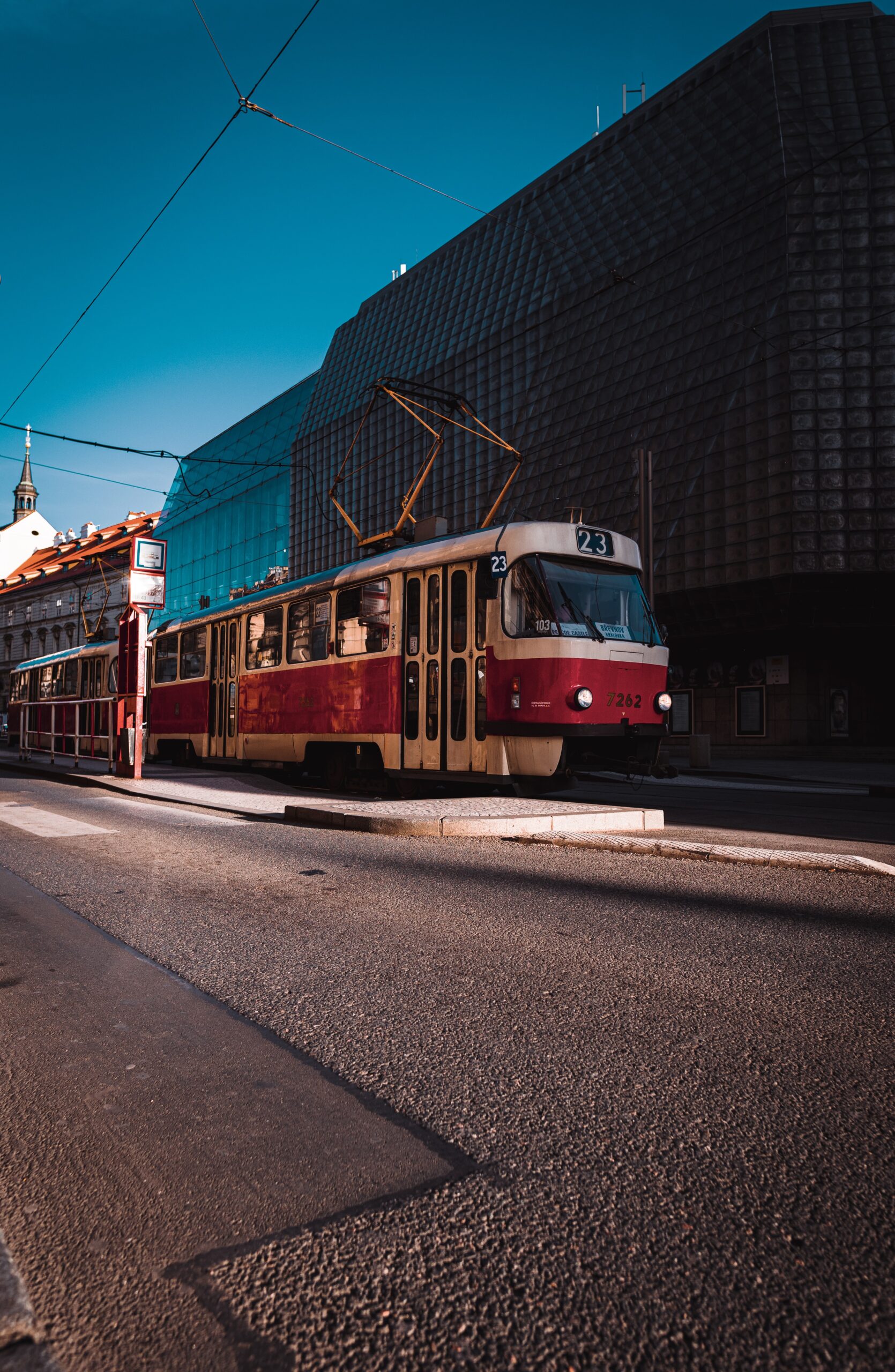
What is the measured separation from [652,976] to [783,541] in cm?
2929

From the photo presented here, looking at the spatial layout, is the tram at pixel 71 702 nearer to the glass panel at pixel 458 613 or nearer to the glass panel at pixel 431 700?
the glass panel at pixel 431 700

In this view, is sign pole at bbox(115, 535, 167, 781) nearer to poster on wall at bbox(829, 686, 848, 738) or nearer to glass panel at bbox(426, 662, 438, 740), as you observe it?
glass panel at bbox(426, 662, 438, 740)

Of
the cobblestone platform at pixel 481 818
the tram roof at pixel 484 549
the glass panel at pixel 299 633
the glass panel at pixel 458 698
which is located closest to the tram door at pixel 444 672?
the glass panel at pixel 458 698

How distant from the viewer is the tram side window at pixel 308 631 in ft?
42.6

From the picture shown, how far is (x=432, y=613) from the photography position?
1101 centimetres

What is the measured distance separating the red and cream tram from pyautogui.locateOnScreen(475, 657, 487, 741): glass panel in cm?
3

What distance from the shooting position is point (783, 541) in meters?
30.0

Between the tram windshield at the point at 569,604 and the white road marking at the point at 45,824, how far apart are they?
4.96m

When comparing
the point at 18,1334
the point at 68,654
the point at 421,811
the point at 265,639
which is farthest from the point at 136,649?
the point at 18,1334

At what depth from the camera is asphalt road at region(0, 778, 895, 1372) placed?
1.49 metres

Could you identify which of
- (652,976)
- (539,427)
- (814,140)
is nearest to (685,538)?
(539,427)

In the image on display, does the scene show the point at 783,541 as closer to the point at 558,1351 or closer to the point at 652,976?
the point at 652,976

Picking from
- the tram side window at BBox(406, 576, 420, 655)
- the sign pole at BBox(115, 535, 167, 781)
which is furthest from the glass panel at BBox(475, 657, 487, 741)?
the sign pole at BBox(115, 535, 167, 781)

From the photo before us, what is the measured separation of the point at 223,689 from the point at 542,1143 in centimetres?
1470
